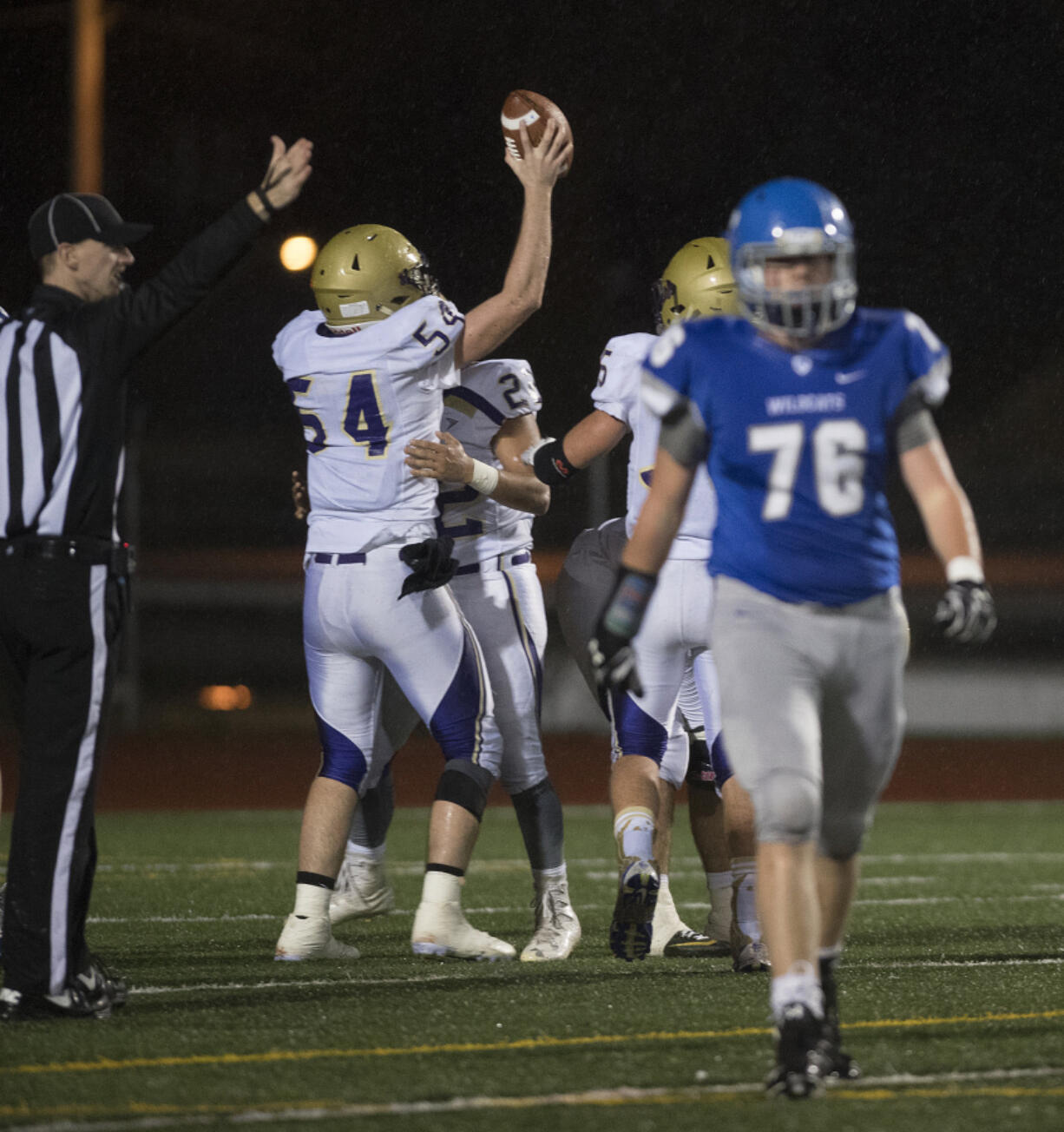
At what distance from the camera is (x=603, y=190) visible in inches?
915

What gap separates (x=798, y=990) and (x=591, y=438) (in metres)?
2.13

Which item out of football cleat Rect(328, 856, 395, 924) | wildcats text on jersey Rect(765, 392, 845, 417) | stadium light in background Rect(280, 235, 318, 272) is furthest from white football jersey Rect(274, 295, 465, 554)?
stadium light in background Rect(280, 235, 318, 272)

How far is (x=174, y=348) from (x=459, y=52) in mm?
5337

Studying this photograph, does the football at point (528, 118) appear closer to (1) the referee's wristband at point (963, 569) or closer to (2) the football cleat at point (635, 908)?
(2) the football cleat at point (635, 908)

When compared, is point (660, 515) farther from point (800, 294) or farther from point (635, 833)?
point (635, 833)

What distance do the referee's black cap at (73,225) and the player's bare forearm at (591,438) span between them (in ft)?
4.42

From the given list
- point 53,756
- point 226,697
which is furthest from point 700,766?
point 226,697

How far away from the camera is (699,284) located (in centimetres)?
518

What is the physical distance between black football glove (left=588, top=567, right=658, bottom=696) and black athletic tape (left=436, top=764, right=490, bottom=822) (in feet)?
5.06

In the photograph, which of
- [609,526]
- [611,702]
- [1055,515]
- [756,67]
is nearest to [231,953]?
[611,702]

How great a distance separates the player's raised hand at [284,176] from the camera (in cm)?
407

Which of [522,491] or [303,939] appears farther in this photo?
[522,491]

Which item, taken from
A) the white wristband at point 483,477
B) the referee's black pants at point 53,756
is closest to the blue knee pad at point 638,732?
the white wristband at point 483,477

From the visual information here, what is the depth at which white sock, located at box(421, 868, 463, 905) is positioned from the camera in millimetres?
4945
